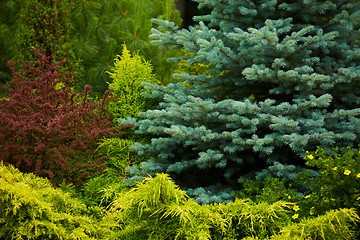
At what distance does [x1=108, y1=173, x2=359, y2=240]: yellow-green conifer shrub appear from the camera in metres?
2.08

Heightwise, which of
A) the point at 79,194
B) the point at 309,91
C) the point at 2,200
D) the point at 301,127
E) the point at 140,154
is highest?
the point at 309,91

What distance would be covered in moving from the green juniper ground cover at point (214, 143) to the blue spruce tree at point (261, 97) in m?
0.01

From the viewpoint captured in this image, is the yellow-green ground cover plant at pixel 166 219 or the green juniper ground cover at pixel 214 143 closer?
the yellow-green ground cover plant at pixel 166 219

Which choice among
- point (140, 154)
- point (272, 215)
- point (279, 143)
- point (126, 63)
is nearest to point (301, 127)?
point (279, 143)

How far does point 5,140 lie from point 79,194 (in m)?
0.89

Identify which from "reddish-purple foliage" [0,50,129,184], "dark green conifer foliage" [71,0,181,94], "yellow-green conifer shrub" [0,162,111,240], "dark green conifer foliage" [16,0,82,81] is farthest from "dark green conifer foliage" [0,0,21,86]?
"yellow-green conifer shrub" [0,162,111,240]

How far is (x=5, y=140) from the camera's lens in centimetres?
344

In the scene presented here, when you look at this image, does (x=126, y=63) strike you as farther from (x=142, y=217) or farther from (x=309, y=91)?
(x=142, y=217)

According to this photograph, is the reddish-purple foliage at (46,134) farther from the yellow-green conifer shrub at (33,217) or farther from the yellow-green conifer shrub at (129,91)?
the yellow-green conifer shrub at (33,217)

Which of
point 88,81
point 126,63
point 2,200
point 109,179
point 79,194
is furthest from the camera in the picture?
point 88,81

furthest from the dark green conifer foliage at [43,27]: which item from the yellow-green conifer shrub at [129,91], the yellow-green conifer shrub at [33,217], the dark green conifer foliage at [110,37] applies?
the yellow-green conifer shrub at [33,217]

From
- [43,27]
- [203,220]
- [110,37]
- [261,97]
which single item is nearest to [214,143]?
[261,97]

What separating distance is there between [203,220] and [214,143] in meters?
1.18

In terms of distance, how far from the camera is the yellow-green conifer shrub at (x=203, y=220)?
2.08m
